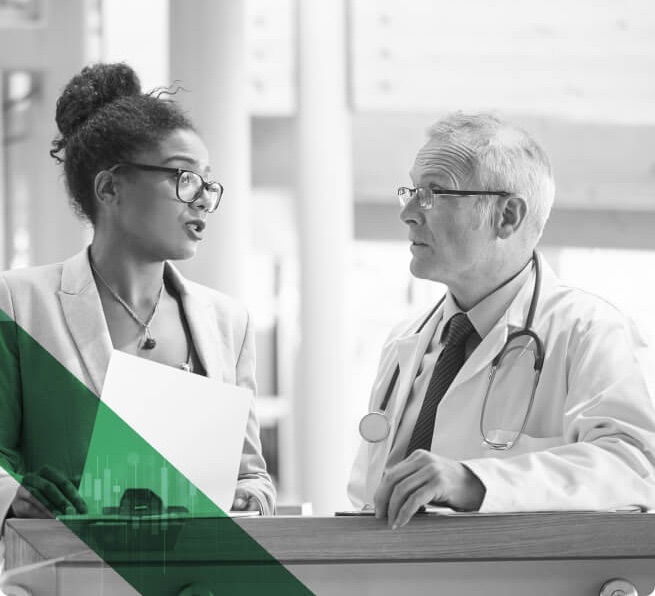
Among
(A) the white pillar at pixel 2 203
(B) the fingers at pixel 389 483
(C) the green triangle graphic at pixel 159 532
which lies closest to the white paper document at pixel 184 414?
(C) the green triangle graphic at pixel 159 532

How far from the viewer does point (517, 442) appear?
6.22 feet

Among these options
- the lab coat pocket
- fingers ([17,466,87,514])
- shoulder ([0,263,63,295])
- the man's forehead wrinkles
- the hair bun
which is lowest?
the lab coat pocket

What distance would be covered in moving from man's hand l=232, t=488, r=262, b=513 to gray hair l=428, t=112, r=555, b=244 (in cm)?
73

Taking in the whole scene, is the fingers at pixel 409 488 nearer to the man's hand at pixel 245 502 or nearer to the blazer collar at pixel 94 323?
the man's hand at pixel 245 502

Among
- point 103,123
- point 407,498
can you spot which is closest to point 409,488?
point 407,498

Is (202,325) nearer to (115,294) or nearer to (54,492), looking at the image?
(115,294)

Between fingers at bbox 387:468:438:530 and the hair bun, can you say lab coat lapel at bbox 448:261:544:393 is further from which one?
the hair bun

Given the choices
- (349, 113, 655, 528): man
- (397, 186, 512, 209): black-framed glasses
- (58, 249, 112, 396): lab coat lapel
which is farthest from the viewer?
(397, 186, 512, 209): black-framed glasses

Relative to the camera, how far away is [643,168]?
7.26 m

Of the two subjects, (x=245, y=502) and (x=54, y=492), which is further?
(x=245, y=502)

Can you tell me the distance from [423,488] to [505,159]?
936 mm

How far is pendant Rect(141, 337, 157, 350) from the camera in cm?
207

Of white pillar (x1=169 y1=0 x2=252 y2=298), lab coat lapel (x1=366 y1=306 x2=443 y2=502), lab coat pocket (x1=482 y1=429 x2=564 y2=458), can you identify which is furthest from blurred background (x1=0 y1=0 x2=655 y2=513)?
lab coat pocket (x1=482 y1=429 x2=564 y2=458)

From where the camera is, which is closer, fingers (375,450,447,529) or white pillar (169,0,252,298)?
fingers (375,450,447,529)
